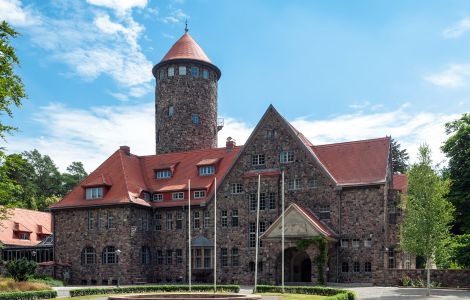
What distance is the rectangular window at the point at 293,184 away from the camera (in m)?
48.1

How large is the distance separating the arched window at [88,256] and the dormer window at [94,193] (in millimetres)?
4588

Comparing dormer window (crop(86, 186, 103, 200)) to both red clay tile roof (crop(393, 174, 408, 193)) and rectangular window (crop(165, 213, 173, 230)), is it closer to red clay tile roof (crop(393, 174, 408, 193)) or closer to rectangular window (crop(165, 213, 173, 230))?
rectangular window (crop(165, 213, 173, 230))

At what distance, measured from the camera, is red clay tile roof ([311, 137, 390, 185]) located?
45750mm

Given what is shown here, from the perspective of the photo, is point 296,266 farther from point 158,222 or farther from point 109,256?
point 109,256

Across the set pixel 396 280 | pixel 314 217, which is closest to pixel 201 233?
pixel 314 217

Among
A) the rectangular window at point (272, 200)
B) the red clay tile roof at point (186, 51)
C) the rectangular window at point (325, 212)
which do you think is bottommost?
the rectangular window at point (325, 212)

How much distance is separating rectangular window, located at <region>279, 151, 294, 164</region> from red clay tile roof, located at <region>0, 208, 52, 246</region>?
3039 centimetres

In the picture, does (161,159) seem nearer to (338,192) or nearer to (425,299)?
(338,192)

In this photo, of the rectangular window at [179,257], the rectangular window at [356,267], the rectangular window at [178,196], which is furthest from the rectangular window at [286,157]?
the rectangular window at [179,257]

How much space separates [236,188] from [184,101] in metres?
16.6

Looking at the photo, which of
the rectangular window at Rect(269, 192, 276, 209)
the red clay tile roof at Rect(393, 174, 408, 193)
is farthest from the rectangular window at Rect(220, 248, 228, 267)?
the red clay tile roof at Rect(393, 174, 408, 193)

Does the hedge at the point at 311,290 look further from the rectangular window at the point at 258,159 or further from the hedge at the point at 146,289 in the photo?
the rectangular window at the point at 258,159

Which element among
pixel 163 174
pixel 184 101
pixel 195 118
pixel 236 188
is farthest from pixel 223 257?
pixel 184 101

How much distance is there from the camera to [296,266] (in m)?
47.7
